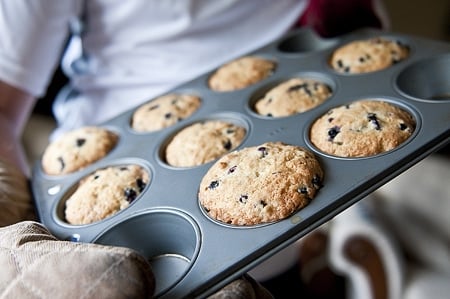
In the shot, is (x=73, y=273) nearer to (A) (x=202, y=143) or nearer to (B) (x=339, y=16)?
(A) (x=202, y=143)

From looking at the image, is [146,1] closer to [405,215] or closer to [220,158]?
[220,158]

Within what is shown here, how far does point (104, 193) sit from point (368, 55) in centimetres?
53

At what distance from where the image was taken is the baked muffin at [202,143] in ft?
2.93

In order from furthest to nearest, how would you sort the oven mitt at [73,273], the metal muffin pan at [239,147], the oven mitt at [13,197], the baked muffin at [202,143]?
1. the baked muffin at [202,143]
2. the oven mitt at [13,197]
3. the metal muffin pan at [239,147]
4. the oven mitt at [73,273]

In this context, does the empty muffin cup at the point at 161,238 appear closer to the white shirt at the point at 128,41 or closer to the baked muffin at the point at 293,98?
the baked muffin at the point at 293,98

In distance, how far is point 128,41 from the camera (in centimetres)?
112

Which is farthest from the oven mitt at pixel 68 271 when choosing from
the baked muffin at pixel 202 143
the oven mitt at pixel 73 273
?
the baked muffin at pixel 202 143

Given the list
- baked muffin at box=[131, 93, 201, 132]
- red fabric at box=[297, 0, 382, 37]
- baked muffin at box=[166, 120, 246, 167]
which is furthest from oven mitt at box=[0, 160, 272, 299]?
red fabric at box=[297, 0, 382, 37]

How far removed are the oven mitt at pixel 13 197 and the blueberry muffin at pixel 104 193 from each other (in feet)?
0.20

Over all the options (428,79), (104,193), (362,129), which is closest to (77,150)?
(104,193)

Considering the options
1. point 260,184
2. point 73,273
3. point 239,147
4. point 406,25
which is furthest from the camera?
point 406,25

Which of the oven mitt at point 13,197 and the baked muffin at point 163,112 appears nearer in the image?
the oven mitt at point 13,197

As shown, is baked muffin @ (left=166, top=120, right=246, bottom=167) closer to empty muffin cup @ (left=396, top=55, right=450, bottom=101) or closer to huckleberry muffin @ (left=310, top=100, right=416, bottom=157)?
huckleberry muffin @ (left=310, top=100, right=416, bottom=157)

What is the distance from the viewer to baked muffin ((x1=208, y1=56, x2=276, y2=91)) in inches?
42.1
